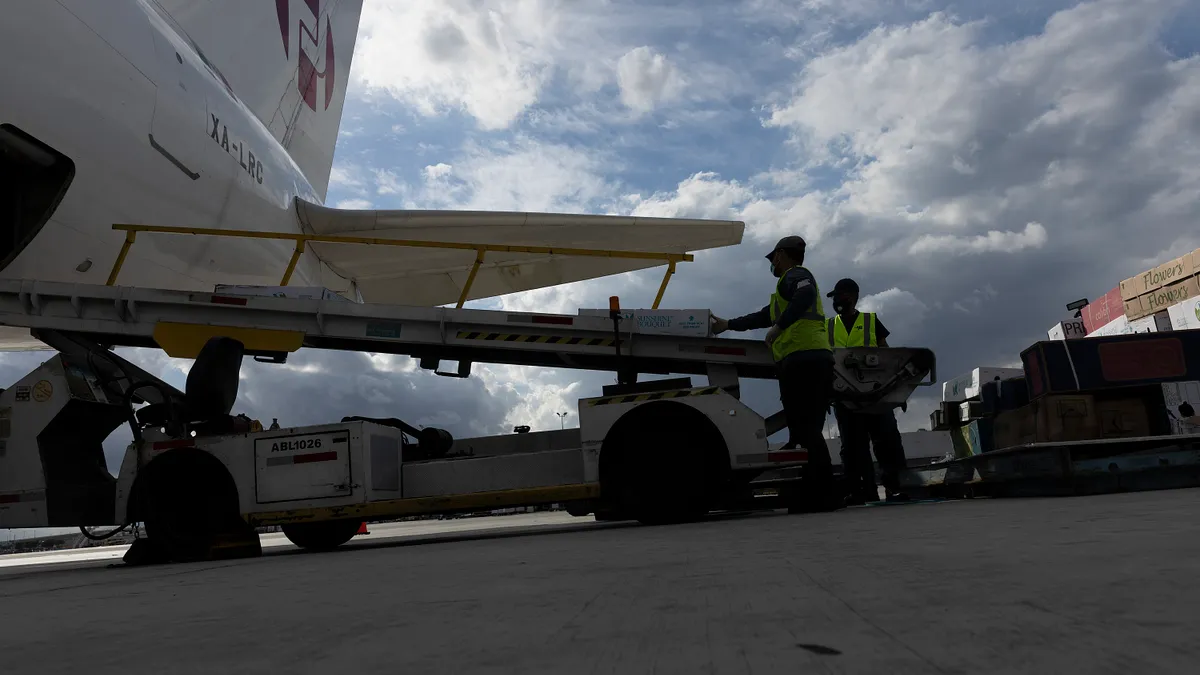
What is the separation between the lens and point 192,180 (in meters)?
7.84

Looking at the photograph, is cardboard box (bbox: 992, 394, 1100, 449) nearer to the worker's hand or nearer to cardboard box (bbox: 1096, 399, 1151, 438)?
cardboard box (bbox: 1096, 399, 1151, 438)

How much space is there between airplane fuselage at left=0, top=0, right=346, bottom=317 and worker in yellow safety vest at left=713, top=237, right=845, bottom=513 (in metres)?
5.61

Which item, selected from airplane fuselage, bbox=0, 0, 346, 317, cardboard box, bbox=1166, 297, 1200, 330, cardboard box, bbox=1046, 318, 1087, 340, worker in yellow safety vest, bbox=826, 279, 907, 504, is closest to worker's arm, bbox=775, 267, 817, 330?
worker in yellow safety vest, bbox=826, 279, 907, 504

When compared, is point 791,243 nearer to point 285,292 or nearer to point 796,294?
point 796,294

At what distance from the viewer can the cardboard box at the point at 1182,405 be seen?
A: 18.8ft

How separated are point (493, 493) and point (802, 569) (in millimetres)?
3580

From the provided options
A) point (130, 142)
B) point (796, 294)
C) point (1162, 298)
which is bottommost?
point (796, 294)

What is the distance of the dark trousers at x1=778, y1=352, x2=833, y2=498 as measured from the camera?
18.1 ft

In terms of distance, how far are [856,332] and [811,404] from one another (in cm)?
129

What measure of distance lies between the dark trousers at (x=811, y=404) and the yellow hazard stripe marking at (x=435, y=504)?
1.48 m

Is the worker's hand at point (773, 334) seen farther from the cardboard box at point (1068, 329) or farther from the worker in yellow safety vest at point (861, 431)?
the cardboard box at point (1068, 329)

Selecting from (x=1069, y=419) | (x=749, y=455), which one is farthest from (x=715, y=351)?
(x=1069, y=419)

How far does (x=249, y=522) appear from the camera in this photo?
5.58 m

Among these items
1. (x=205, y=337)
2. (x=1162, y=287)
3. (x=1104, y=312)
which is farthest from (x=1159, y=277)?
(x=205, y=337)
